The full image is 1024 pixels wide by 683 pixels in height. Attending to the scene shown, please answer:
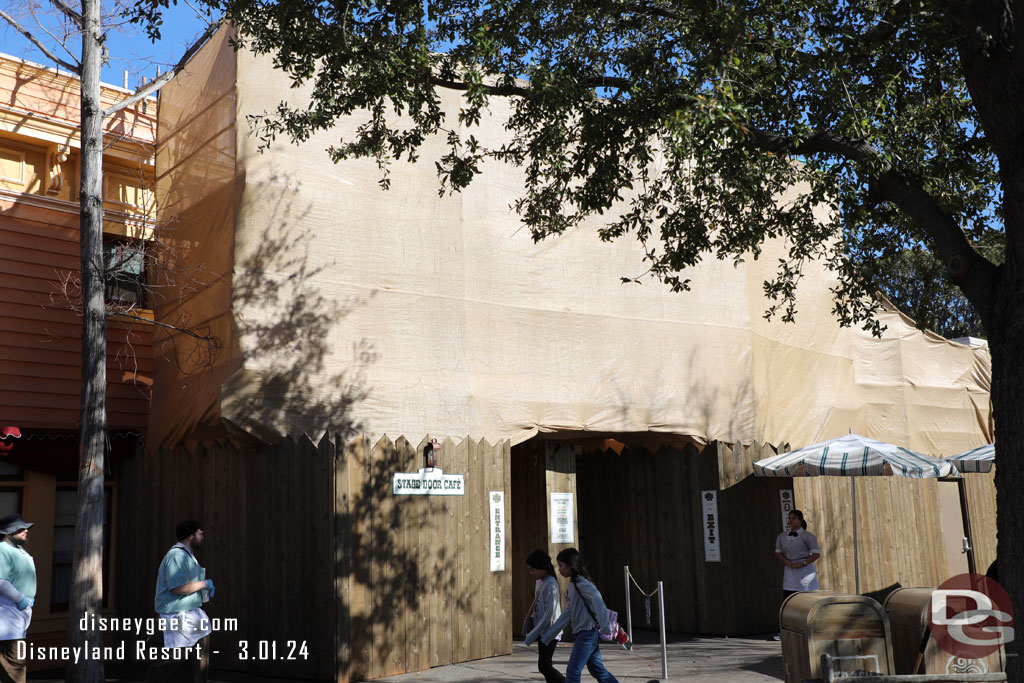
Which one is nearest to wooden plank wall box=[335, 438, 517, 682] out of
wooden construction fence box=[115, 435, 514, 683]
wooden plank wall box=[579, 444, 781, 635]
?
wooden construction fence box=[115, 435, 514, 683]

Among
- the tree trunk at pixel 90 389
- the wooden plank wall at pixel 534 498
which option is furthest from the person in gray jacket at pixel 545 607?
the tree trunk at pixel 90 389

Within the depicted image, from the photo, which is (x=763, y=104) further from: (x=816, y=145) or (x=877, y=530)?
(x=877, y=530)

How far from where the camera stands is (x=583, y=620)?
8297mm

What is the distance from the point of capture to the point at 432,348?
12.6 meters

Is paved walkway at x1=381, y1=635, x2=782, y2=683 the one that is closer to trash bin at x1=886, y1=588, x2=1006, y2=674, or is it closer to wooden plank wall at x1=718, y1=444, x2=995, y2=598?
trash bin at x1=886, y1=588, x2=1006, y2=674

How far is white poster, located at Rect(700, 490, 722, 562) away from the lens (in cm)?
1389

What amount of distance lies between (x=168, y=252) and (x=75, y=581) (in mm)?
4941

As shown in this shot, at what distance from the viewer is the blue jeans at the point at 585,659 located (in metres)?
8.29

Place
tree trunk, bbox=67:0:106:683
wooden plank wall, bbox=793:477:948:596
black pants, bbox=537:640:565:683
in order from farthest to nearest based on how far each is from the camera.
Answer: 1. wooden plank wall, bbox=793:477:948:596
2. tree trunk, bbox=67:0:106:683
3. black pants, bbox=537:640:565:683

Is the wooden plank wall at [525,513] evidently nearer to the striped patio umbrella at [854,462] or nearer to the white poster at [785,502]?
the striped patio umbrella at [854,462]

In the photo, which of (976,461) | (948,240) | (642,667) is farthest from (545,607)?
(976,461)

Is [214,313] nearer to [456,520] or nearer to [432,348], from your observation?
[432,348]

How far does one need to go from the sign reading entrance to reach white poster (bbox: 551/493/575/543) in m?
2.30

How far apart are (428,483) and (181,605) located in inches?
146
